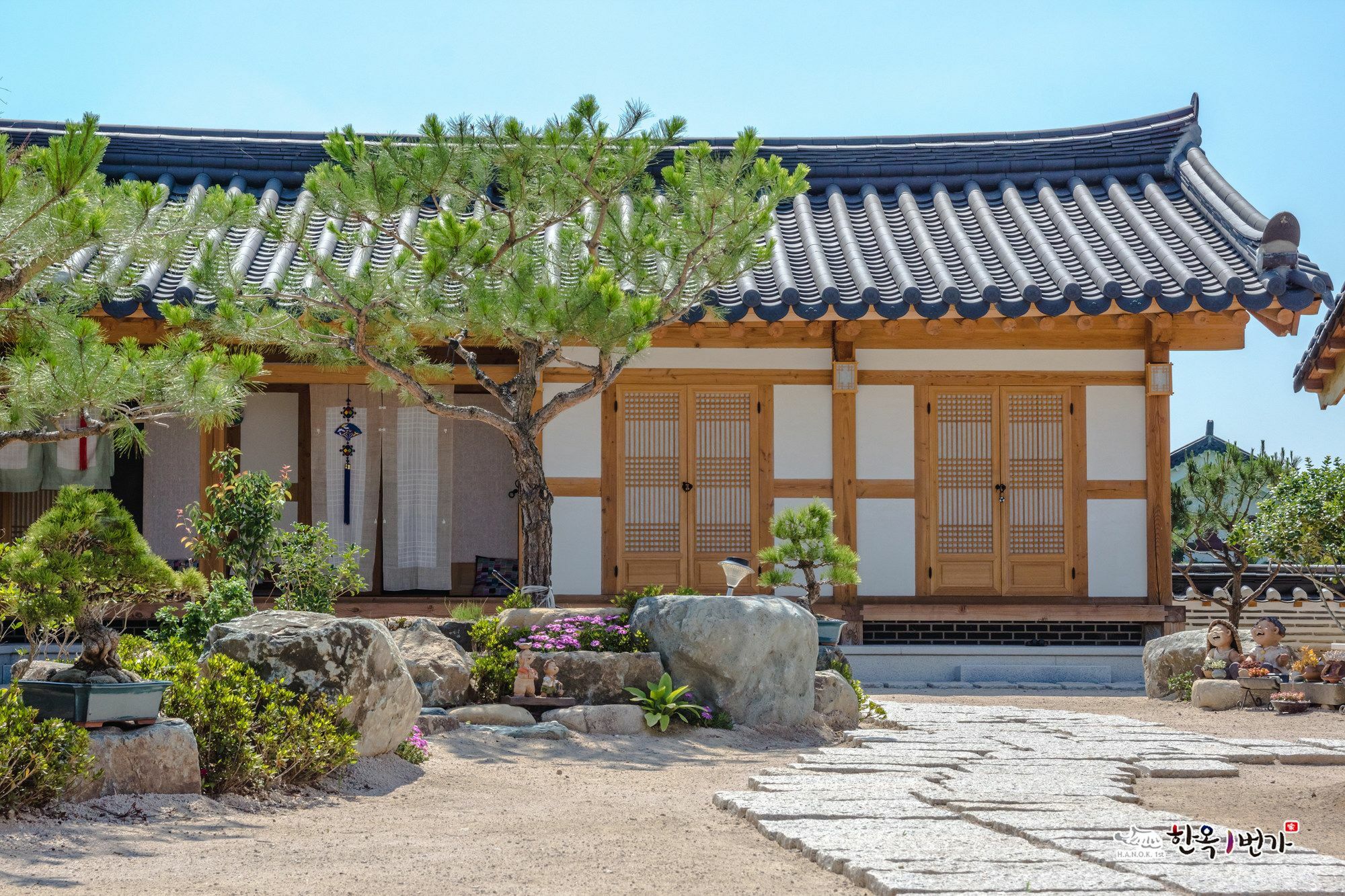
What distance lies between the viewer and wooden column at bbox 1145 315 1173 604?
10.9 metres

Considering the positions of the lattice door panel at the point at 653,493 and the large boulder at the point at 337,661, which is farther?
the lattice door panel at the point at 653,493

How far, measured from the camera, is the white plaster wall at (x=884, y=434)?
36.1ft

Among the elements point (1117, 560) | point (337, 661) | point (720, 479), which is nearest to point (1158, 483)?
point (1117, 560)

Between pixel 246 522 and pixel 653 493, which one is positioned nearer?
pixel 246 522

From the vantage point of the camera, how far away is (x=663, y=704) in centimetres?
713

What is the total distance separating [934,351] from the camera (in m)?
11.1

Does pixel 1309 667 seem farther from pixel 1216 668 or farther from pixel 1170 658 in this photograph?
pixel 1170 658

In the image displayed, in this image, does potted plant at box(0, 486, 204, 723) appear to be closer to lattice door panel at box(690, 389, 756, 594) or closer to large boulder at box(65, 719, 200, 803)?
large boulder at box(65, 719, 200, 803)

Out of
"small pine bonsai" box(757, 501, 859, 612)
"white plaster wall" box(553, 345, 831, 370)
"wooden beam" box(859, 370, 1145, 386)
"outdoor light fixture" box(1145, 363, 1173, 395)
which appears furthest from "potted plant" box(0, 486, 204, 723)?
"outdoor light fixture" box(1145, 363, 1173, 395)

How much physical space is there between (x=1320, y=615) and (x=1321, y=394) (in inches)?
247

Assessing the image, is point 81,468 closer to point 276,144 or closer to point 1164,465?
point 276,144

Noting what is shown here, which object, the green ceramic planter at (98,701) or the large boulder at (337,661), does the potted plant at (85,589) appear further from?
the large boulder at (337,661)

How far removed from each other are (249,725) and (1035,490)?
7.64m

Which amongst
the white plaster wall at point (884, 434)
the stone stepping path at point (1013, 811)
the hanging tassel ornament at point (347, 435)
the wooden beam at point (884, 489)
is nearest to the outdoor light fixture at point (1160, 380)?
the white plaster wall at point (884, 434)
